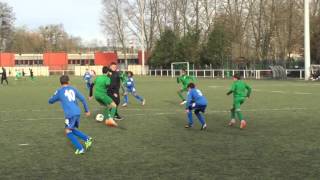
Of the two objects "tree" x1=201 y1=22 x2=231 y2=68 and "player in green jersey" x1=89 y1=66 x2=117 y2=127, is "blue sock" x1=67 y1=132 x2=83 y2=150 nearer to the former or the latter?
"player in green jersey" x1=89 y1=66 x2=117 y2=127

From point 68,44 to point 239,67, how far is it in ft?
216

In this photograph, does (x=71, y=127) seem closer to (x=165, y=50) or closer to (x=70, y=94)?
(x=70, y=94)

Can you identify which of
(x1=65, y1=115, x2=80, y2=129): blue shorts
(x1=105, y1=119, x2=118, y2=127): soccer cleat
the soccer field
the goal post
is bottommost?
the soccer field

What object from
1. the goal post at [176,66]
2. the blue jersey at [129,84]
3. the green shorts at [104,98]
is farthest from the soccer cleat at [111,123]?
the goal post at [176,66]

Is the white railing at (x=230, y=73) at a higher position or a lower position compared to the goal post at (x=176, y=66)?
lower

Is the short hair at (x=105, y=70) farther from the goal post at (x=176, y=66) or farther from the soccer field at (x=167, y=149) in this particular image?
the goal post at (x=176, y=66)

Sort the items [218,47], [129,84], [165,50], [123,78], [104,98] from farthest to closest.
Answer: [165,50], [218,47], [123,78], [129,84], [104,98]

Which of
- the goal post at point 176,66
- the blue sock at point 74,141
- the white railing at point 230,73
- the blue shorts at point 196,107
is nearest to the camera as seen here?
the blue sock at point 74,141

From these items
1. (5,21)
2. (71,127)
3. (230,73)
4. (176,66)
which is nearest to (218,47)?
(230,73)

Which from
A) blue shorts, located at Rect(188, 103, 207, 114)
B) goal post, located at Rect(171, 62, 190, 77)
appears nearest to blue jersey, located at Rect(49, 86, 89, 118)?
blue shorts, located at Rect(188, 103, 207, 114)

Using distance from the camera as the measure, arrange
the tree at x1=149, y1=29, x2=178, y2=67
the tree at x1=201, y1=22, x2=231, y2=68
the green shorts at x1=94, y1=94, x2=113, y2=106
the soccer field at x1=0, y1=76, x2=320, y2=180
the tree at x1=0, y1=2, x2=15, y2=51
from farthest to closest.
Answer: the tree at x1=0, y1=2, x2=15, y2=51, the tree at x1=149, y1=29, x2=178, y2=67, the tree at x1=201, y1=22, x2=231, y2=68, the green shorts at x1=94, y1=94, x2=113, y2=106, the soccer field at x1=0, y1=76, x2=320, y2=180

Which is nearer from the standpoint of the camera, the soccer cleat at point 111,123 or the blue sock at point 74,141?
the blue sock at point 74,141

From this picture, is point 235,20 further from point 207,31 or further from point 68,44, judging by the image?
point 68,44

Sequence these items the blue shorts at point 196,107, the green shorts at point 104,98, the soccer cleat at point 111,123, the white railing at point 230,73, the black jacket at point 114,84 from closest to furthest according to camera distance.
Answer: the blue shorts at point 196,107 < the soccer cleat at point 111,123 < the green shorts at point 104,98 < the black jacket at point 114,84 < the white railing at point 230,73
